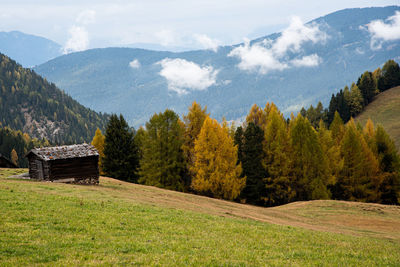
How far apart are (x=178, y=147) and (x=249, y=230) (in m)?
39.9

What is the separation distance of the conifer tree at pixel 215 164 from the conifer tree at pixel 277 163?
7417 mm

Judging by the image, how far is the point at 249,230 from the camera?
21.2 m

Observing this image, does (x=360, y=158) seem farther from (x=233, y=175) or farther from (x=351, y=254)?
(x=351, y=254)

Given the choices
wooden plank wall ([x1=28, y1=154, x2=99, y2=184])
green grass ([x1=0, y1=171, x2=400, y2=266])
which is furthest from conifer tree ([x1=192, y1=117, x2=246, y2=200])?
green grass ([x1=0, y1=171, x2=400, y2=266])

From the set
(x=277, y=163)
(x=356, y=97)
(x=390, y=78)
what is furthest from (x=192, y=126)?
(x=390, y=78)

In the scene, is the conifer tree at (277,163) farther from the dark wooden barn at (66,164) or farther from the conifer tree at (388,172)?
the dark wooden barn at (66,164)

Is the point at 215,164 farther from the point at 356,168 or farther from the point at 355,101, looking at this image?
the point at 355,101

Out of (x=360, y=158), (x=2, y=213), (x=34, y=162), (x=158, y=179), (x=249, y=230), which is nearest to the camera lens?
(x=2, y=213)

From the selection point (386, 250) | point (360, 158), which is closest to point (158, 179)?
point (360, 158)

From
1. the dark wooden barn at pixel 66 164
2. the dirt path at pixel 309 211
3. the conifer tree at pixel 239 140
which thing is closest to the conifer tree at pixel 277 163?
the conifer tree at pixel 239 140

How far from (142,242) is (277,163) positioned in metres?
46.5

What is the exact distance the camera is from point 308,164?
5894 centimetres

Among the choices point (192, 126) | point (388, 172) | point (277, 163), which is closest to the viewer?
point (277, 163)

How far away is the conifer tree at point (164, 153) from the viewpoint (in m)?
59.1
